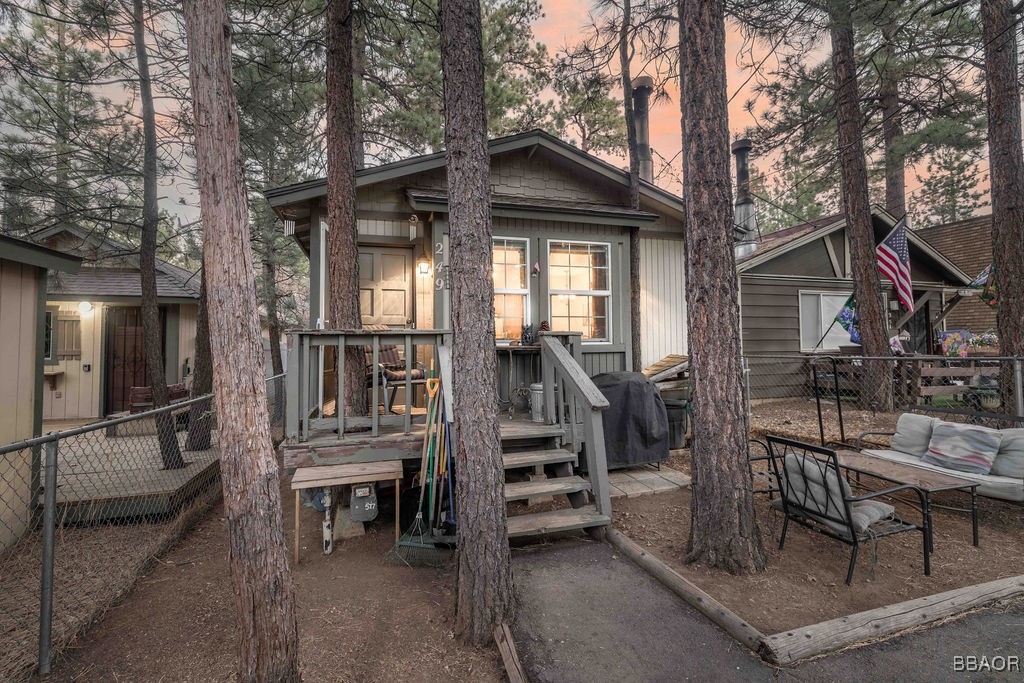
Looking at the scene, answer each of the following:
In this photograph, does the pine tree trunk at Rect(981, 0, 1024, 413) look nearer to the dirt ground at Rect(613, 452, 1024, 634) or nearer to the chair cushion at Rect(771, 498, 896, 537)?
the dirt ground at Rect(613, 452, 1024, 634)

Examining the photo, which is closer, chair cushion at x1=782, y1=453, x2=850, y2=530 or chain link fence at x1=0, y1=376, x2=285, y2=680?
chain link fence at x1=0, y1=376, x2=285, y2=680

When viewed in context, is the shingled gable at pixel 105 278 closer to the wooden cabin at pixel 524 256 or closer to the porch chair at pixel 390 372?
the wooden cabin at pixel 524 256

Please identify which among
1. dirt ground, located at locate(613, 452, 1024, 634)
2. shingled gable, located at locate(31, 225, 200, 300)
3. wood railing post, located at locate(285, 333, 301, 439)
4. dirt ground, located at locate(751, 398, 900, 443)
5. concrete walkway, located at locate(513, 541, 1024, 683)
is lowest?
concrete walkway, located at locate(513, 541, 1024, 683)

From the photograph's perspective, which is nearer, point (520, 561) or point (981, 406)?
point (520, 561)

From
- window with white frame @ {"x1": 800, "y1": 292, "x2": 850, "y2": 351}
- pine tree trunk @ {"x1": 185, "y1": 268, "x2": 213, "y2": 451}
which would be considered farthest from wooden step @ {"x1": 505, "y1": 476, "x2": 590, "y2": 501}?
window with white frame @ {"x1": 800, "y1": 292, "x2": 850, "y2": 351}

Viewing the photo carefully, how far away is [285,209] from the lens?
6520 millimetres

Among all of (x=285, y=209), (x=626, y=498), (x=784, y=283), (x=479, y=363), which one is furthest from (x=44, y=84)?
(x=784, y=283)

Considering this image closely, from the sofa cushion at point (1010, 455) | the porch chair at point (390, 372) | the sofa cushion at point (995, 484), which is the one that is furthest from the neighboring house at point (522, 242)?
the sofa cushion at point (1010, 455)

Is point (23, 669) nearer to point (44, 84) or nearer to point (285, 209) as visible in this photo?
point (285, 209)

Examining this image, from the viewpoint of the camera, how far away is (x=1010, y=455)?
→ 3777 mm

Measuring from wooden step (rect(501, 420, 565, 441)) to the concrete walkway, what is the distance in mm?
1477

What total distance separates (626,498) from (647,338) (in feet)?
11.8

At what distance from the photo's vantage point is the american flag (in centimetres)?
798

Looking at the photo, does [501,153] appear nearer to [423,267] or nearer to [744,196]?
[423,267]
